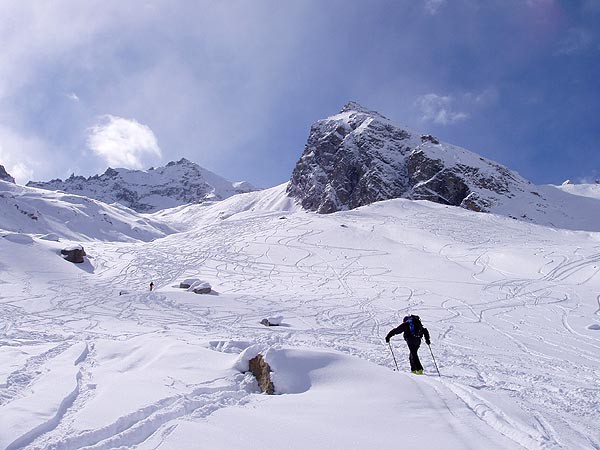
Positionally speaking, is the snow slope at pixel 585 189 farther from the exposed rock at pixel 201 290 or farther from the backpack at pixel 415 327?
the backpack at pixel 415 327

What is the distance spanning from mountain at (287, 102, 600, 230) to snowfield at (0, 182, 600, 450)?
105 feet

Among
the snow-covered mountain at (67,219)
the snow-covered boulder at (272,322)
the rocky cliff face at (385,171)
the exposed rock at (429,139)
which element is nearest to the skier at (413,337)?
the snow-covered boulder at (272,322)

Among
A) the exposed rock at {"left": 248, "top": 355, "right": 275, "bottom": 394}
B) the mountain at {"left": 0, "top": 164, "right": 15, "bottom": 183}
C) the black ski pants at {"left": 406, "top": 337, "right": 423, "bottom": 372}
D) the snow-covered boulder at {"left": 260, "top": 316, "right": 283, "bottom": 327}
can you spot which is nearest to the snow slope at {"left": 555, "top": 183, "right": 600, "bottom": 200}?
the snow-covered boulder at {"left": 260, "top": 316, "right": 283, "bottom": 327}

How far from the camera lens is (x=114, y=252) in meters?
47.3

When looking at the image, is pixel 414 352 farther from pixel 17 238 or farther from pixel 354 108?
pixel 354 108

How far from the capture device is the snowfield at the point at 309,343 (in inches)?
182

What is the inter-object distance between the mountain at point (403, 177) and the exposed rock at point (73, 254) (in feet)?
223

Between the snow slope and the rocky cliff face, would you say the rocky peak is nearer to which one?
the rocky cliff face

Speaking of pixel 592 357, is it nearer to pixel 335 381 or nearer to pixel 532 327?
pixel 532 327

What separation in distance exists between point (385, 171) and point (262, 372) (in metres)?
101

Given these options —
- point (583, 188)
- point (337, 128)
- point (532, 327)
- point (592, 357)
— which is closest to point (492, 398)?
point (592, 357)

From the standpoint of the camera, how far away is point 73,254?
37594 mm

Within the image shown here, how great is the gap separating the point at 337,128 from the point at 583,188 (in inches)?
2886

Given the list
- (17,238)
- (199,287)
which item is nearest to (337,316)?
(199,287)
